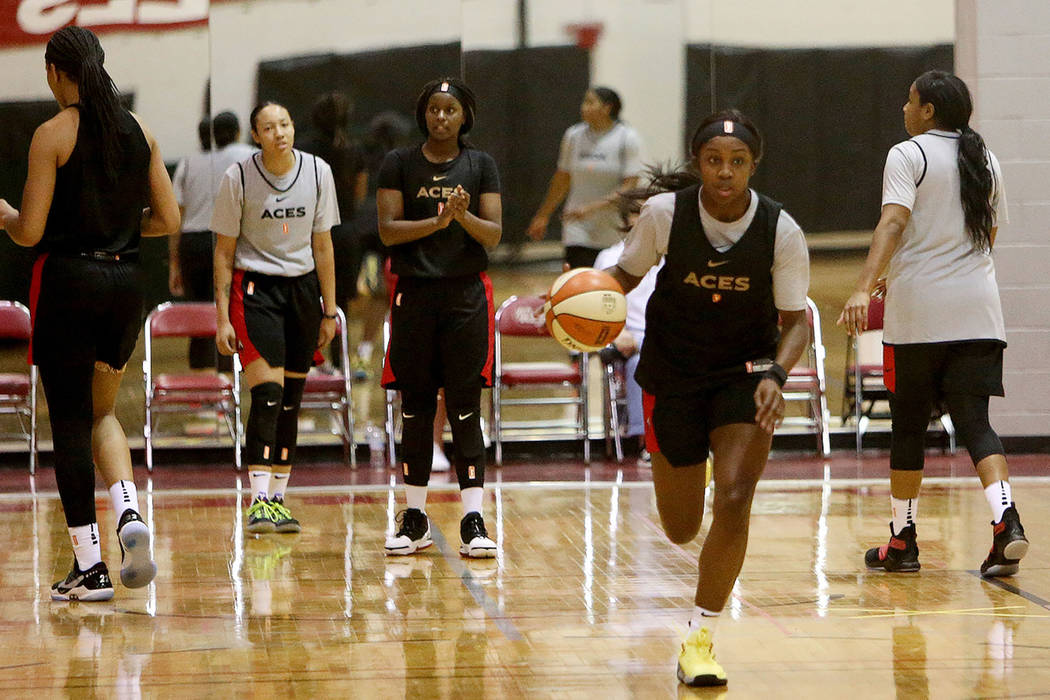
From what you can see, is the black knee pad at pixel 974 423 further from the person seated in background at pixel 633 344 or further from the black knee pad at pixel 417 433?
the person seated in background at pixel 633 344

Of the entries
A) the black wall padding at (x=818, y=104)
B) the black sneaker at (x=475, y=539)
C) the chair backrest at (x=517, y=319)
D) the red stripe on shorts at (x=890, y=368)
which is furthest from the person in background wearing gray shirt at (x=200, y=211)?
the red stripe on shorts at (x=890, y=368)

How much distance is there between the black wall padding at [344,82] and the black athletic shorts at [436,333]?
3.67m

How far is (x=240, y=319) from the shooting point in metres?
6.36

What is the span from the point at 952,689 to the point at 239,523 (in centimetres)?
379

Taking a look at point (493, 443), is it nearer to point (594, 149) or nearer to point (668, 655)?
point (594, 149)

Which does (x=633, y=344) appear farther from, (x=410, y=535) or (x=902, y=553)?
(x=902, y=553)

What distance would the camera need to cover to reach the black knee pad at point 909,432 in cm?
546

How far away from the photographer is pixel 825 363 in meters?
10.0

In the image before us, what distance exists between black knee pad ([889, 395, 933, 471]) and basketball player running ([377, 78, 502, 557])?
1689 millimetres

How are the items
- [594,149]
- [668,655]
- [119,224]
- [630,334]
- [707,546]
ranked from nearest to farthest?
[707,546]
[668,655]
[119,224]
[630,334]
[594,149]

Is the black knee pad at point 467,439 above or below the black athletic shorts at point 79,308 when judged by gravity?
below

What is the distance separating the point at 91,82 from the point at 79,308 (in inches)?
30.4

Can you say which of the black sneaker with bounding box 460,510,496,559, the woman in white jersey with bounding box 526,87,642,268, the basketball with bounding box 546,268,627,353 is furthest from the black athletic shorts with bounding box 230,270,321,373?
the woman in white jersey with bounding box 526,87,642,268

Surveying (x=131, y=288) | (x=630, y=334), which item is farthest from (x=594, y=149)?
(x=131, y=288)
